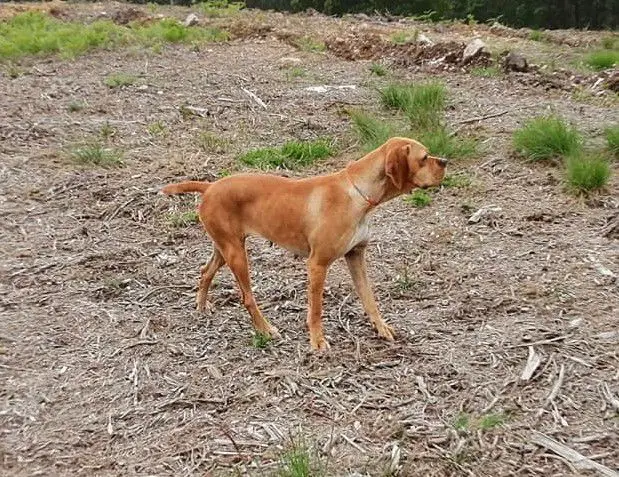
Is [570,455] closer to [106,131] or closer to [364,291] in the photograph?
[364,291]

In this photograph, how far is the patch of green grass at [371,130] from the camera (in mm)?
8148

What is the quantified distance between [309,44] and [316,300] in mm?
11732

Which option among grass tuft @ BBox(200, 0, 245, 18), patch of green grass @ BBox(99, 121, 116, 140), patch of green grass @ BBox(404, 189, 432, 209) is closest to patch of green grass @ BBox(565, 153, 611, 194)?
patch of green grass @ BBox(404, 189, 432, 209)

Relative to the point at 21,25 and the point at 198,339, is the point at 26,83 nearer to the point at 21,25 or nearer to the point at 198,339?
the point at 21,25

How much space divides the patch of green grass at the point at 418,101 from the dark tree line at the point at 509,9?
19727mm

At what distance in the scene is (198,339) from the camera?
201 inches

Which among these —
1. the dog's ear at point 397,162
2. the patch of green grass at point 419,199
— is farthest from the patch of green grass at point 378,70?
the dog's ear at point 397,162

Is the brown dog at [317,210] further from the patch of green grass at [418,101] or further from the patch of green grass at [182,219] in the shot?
the patch of green grass at [418,101]

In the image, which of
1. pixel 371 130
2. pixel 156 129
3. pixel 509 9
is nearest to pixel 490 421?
pixel 371 130

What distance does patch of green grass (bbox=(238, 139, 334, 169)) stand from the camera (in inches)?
322

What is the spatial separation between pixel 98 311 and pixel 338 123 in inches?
191

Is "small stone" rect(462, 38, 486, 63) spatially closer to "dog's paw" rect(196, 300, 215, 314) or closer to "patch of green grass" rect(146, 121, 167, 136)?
"patch of green grass" rect(146, 121, 167, 136)

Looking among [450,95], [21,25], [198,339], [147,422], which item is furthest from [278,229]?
[21,25]

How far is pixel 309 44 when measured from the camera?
15820mm
